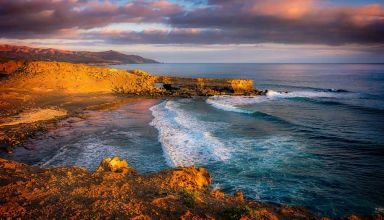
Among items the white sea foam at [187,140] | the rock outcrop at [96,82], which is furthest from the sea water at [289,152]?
the rock outcrop at [96,82]

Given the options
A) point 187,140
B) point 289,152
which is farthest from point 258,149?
point 187,140

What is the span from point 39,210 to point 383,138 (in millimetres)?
25203

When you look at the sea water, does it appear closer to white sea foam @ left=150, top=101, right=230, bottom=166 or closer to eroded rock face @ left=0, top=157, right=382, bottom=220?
white sea foam @ left=150, top=101, right=230, bottom=166

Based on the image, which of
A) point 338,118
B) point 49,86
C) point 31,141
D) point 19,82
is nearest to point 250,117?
point 338,118

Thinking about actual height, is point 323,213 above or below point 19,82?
below

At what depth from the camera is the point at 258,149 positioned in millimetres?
21781

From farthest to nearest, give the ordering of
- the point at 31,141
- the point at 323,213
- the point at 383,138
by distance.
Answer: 1. the point at 383,138
2. the point at 31,141
3. the point at 323,213

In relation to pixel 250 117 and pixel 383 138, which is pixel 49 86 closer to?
pixel 250 117

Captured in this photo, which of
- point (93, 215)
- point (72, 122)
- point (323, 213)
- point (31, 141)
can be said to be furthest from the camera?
point (72, 122)

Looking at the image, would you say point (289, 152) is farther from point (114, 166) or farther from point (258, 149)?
point (114, 166)

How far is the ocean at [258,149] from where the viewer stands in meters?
14.9

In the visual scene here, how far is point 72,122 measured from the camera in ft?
100

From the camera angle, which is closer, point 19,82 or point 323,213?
point 323,213

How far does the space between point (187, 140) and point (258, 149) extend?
5.55 meters
